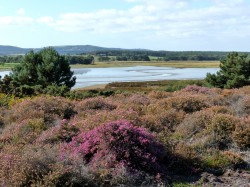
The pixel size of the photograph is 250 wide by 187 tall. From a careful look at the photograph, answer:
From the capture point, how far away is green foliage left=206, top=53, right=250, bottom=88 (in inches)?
1470

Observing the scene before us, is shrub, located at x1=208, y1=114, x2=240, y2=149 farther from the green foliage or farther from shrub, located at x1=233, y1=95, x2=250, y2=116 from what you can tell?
the green foliage

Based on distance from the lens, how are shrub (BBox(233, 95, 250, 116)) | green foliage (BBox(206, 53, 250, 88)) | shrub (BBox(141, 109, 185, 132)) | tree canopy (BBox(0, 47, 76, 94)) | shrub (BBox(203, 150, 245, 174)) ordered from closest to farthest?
shrub (BBox(203, 150, 245, 174)) < shrub (BBox(141, 109, 185, 132)) < shrub (BBox(233, 95, 250, 116)) < green foliage (BBox(206, 53, 250, 88)) < tree canopy (BBox(0, 47, 76, 94))

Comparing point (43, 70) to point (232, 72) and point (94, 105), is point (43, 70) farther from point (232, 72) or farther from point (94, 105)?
point (94, 105)

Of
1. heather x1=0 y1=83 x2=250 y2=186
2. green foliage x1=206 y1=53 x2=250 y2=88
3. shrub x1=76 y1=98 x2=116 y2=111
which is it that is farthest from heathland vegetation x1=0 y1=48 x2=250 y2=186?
green foliage x1=206 y1=53 x2=250 y2=88

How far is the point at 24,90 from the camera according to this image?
88.2 ft

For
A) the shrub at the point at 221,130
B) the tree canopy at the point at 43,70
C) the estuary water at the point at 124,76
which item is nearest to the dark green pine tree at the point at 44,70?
the tree canopy at the point at 43,70

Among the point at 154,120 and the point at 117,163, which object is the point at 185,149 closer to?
the point at 117,163

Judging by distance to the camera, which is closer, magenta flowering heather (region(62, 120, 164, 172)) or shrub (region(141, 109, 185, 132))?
→ magenta flowering heather (region(62, 120, 164, 172))

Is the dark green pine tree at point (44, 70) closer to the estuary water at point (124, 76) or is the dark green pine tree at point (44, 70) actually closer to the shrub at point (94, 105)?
the estuary water at point (124, 76)

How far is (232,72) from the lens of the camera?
38.9m

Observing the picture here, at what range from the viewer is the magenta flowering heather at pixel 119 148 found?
25.0ft

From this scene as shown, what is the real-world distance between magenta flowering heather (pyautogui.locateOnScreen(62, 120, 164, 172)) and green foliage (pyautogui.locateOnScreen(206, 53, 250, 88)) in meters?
30.2

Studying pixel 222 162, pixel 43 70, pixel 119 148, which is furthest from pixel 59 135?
pixel 43 70

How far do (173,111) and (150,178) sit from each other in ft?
17.9
